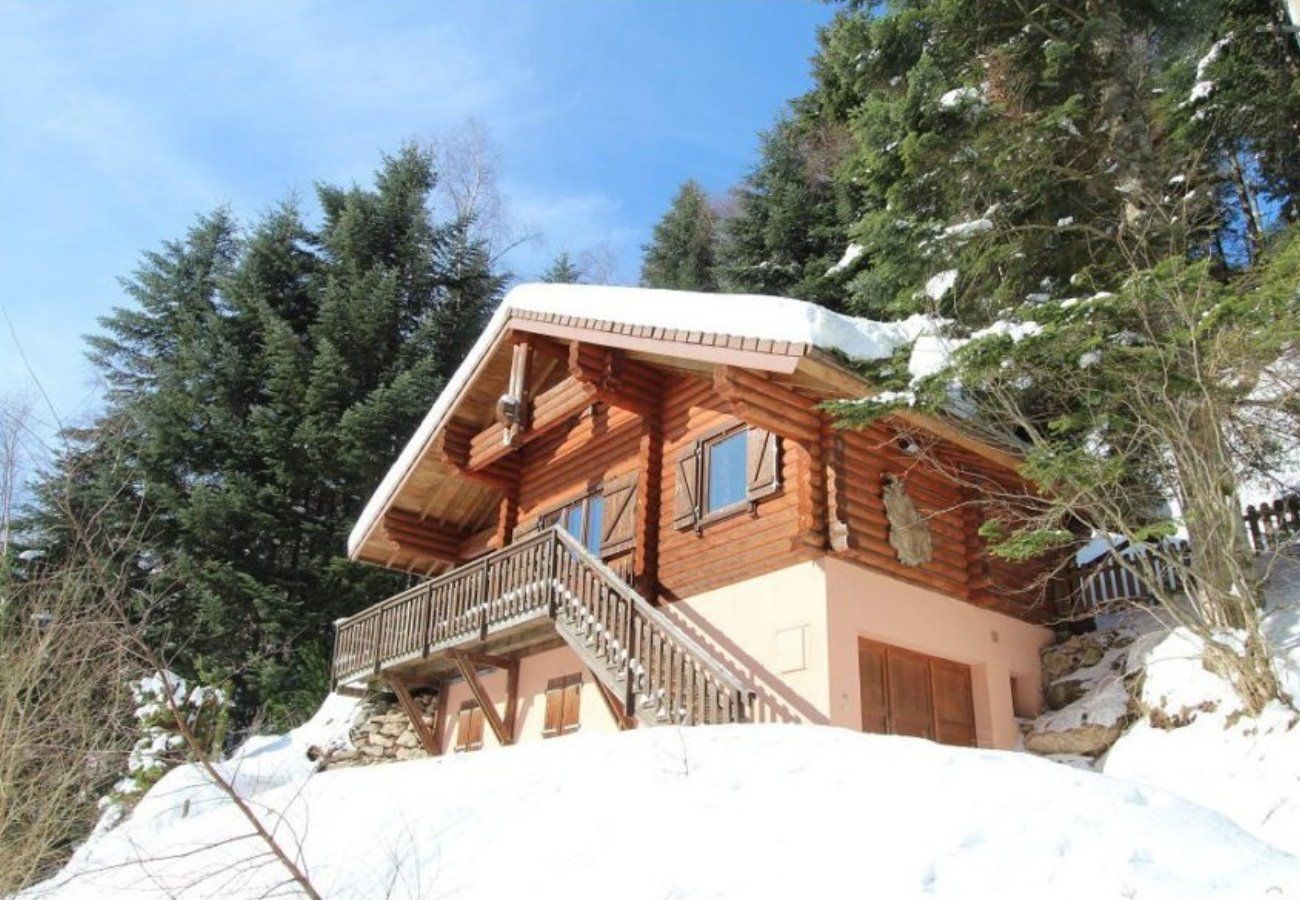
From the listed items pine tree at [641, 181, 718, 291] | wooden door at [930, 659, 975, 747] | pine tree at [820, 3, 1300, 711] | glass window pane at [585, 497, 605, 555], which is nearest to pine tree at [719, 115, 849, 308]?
pine tree at [641, 181, 718, 291]

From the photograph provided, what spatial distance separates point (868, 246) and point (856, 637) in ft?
17.6

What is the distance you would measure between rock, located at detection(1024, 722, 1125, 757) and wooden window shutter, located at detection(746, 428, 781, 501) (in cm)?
436

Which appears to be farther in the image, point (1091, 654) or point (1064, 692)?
point (1091, 654)

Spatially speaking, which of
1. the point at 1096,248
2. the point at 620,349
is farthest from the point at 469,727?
the point at 1096,248

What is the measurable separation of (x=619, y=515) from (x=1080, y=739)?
259 inches

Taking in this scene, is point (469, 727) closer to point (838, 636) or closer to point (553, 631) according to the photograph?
point (553, 631)

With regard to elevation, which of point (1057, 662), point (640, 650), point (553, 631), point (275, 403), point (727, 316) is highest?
point (275, 403)

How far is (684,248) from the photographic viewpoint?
34.9 m

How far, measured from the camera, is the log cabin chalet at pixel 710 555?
1054 centimetres

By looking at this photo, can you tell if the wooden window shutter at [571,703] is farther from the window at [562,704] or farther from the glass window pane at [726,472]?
the glass window pane at [726,472]

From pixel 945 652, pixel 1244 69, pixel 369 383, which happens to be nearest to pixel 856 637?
pixel 945 652

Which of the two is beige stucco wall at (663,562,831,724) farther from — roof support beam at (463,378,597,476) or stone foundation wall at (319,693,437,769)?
stone foundation wall at (319,693,437,769)

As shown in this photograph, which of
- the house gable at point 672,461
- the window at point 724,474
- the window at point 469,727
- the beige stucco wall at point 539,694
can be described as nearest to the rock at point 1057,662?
the house gable at point 672,461

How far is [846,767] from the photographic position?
6117 mm
